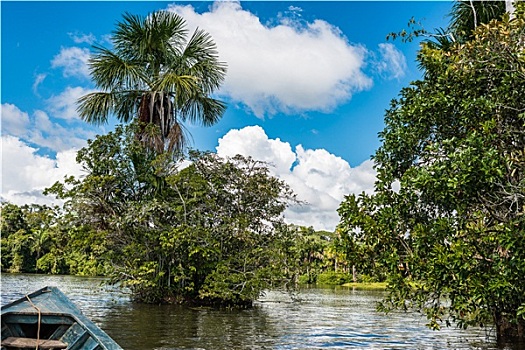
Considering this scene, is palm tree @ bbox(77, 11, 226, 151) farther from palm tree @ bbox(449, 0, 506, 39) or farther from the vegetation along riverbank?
palm tree @ bbox(449, 0, 506, 39)

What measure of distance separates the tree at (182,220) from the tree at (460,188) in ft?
28.2

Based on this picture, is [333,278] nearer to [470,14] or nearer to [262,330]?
[262,330]

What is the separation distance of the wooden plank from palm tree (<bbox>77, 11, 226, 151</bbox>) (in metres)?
13.4

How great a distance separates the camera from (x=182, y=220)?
59.6ft

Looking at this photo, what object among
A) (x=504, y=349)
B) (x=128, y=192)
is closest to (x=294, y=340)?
(x=504, y=349)

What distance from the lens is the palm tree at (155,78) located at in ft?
62.2

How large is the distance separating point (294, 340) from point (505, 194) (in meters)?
6.25

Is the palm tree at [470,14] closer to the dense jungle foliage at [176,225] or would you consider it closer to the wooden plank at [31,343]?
the dense jungle foliage at [176,225]

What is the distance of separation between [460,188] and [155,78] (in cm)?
1411

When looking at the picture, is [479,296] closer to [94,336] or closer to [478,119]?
[478,119]

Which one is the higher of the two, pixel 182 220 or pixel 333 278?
pixel 182 220

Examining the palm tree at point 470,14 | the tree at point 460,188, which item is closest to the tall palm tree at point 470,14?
the palm tree at point 470,14

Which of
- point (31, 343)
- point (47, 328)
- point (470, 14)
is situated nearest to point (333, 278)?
point (470, 14)

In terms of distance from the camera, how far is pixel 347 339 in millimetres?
12789
